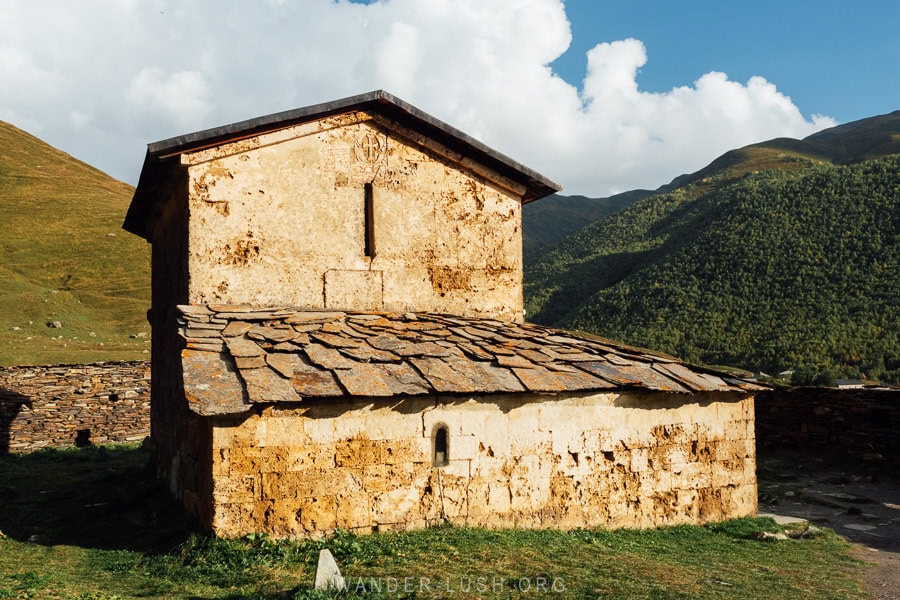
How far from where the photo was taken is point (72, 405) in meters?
16.3

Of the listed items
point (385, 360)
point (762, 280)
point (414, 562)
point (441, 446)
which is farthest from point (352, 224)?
point (762, 280)

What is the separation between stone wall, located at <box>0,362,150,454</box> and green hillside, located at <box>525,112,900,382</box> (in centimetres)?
2480

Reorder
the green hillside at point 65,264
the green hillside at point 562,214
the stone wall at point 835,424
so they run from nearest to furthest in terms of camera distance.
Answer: the stone wall at point 835,424 → the green hillside at point 65,264 → the green hillside at point 562,214

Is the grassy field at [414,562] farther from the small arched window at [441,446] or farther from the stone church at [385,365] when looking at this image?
the small arched window at [441,446]

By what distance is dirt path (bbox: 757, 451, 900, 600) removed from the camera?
7.89m

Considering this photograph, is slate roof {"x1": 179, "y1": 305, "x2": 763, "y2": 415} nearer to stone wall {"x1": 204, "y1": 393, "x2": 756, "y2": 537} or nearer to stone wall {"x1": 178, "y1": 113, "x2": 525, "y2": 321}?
stone wall {"x1": 204, "y1": 393, "x2": 756, "y2": 537}

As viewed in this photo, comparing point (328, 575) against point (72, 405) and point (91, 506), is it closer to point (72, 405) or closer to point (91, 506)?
point (91, 506)

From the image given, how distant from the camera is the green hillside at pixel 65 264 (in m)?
24.0

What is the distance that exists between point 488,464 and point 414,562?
1.67 metres

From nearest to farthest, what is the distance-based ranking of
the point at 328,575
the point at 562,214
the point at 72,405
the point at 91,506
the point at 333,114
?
the point at 328,575, the point at 91,506, the point at 333,114, the point at 72,405, the point at 562,214

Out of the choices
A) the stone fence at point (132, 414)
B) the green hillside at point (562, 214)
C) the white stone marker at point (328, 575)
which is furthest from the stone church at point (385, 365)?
the green hillside at point (562, 214)

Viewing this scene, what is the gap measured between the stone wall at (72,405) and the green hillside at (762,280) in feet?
81.4

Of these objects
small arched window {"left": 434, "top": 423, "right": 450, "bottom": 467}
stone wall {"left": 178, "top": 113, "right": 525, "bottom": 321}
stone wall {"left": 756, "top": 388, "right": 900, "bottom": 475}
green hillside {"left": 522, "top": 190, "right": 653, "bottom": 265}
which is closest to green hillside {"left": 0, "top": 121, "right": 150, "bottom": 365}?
stone wall {"left": 178, "top": 113, "right": 525, "bottom": 321}

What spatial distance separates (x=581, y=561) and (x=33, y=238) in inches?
1638
